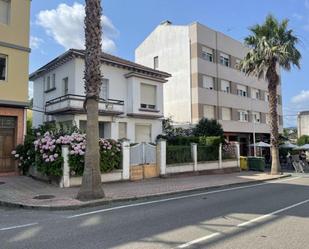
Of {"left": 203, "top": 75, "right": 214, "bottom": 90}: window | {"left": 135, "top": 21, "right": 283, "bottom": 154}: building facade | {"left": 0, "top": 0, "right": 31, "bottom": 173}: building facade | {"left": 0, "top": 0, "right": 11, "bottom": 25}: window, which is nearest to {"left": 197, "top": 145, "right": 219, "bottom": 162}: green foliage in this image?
{"left": 135, "top": 21, "right": 283, "bottom": 154}: building facade

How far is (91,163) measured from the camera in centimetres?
1190

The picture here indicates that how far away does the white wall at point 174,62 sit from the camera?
34719mm

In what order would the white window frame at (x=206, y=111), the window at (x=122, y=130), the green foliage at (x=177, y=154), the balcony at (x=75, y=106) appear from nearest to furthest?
the green foliage at (x=177, y=154) → the balcony at (x=75, y=106) → the window at (x=122, y=130) → the white window frame at (x=206, y=111)

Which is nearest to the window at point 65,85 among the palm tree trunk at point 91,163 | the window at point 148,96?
the window at point 148,96

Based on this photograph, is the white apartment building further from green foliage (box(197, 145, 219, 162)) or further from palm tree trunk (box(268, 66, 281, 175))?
palm tree trunk (box(268, 66, 281, 175))

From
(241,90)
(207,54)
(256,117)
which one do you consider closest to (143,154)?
(207,54)

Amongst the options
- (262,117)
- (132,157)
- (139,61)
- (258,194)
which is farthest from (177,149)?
(262,117)

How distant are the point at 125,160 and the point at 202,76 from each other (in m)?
19.6

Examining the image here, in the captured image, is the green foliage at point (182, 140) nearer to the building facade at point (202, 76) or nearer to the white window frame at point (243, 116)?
the building facade at point (202, 76)

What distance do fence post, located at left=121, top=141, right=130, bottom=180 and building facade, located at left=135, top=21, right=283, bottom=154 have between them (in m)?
17.0

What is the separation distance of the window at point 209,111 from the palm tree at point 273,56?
9.91 meters

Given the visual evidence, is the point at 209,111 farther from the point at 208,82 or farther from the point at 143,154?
the point at 143,154

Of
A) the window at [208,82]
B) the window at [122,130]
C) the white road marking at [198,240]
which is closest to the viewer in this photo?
the white road marking at [198,240]

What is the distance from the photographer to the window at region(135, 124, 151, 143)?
27.0 m
